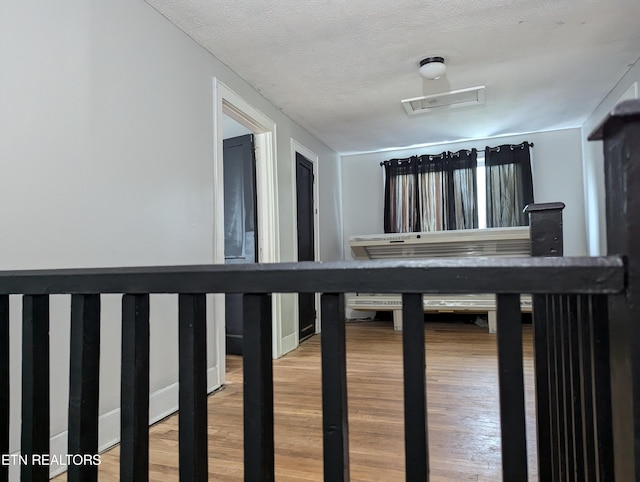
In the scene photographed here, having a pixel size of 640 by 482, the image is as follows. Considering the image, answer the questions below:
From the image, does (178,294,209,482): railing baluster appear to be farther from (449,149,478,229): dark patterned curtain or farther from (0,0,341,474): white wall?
(449,149,478,229): dark patterned curtain

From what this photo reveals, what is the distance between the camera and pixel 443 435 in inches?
72.5

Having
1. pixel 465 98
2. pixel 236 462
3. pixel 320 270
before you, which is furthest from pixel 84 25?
pixel 465 98

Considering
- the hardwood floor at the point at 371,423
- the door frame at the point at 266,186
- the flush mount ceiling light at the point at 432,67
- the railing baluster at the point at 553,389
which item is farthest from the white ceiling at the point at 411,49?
the hardwood floor at the point at 371,423

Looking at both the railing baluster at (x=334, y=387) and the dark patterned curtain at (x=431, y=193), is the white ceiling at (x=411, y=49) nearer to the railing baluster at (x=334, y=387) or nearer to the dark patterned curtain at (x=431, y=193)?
the dark patterned curtain at (x=431, y=193)

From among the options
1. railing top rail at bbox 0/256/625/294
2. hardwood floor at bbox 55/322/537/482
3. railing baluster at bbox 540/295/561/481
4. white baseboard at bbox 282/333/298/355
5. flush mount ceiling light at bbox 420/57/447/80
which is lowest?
hardwood floor at bbox 55/322/537/482

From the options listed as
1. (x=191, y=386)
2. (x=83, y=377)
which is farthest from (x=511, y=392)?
(x=83, y=377)

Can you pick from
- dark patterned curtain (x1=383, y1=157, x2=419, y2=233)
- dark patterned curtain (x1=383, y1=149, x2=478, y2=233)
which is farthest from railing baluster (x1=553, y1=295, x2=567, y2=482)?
dark patterned curtain (x1=383, y1=157, x2=419, y2=233)

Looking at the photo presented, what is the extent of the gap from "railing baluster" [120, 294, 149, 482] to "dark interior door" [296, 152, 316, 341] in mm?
3149

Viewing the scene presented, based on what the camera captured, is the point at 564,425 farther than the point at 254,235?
No

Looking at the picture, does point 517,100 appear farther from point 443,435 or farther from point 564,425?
point 564,425

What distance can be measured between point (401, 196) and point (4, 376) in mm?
4584

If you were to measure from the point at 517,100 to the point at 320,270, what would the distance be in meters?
3.66

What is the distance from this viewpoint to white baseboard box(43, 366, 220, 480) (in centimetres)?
155

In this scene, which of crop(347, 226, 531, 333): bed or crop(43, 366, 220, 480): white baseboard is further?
crop(347, 226, 531, 333): bed
